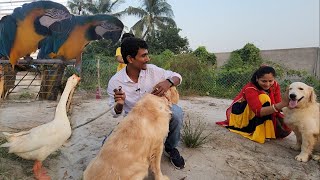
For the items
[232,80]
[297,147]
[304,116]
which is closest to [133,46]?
[304,116]

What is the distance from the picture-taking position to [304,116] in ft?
11.9

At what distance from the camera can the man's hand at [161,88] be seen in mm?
2770

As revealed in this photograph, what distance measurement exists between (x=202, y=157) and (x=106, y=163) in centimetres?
153

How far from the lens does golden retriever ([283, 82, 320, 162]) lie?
11.7ft

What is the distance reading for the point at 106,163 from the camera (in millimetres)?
2240

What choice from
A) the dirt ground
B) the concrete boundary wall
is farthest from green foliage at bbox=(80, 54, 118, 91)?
the concrete boundary wall

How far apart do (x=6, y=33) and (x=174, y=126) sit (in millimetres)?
3237

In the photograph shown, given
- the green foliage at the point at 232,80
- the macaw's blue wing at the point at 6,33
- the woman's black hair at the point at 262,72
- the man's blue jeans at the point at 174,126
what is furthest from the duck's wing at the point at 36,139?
the green foliage at the point at 232,80

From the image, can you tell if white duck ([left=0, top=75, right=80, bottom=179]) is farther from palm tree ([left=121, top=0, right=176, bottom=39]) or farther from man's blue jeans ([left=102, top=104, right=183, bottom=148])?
palm tree ([left=121, top=0, right=176, bottom=39])

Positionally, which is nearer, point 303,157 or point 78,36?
point 303,157

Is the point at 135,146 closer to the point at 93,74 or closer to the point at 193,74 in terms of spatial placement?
the point at 193,74

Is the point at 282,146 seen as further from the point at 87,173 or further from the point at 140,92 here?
the point at 87,173

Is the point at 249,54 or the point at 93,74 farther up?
the point at 249,54

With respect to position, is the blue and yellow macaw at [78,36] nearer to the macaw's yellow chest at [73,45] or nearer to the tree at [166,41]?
the macaw's yellow chest at [73,45]
